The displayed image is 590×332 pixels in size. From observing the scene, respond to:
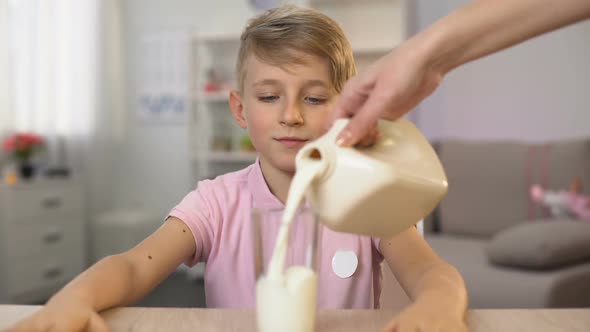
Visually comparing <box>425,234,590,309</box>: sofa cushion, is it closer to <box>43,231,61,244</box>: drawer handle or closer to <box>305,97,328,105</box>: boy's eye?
<box>305,97,328,105</box>: boy's eye

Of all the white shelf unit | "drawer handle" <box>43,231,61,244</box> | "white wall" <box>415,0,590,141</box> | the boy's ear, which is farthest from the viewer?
the white shelf unit

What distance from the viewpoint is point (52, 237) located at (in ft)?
11.4

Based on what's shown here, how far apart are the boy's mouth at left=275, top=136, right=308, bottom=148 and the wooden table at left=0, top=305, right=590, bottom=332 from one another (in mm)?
353

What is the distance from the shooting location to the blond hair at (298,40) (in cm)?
103

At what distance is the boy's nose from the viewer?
0.97m

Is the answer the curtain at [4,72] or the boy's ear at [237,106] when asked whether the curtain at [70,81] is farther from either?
the boy's ear at [237,106]

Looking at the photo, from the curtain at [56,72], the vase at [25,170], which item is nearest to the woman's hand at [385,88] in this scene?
the vase at [25,170]

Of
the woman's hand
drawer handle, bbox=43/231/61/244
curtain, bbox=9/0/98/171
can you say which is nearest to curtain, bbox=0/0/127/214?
curtain, bbox=9/0/98/171

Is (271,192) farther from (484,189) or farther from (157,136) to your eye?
(157,136)

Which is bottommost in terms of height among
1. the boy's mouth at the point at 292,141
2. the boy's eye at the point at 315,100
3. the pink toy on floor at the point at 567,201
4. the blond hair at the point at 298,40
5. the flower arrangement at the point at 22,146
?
the pink toy on floor at the point at 567,201

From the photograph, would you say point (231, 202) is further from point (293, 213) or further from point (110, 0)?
point (110, 0)

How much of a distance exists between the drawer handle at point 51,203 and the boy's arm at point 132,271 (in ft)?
8.92

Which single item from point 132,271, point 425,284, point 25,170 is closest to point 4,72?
point 25,170

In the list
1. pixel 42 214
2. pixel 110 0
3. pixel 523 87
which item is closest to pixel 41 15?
pixel 110 0
